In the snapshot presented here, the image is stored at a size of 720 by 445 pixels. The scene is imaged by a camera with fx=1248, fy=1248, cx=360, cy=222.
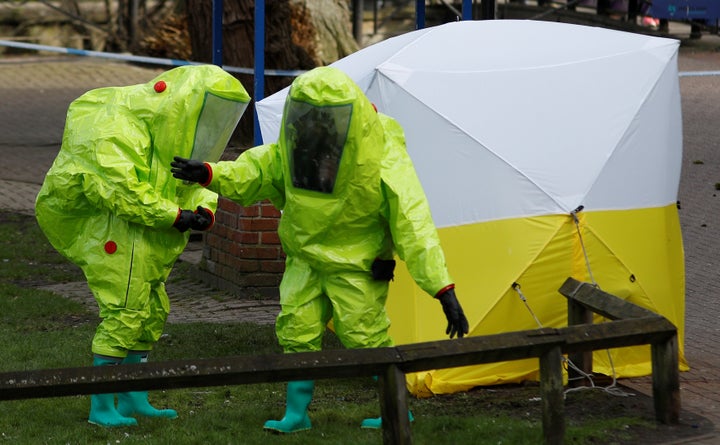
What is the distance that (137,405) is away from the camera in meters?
6.39

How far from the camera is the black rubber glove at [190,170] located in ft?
18.8

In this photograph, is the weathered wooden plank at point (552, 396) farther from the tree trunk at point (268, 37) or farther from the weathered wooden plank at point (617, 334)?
the tree trunk at point (268, 37)

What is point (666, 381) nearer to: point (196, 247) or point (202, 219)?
point (202, 219)

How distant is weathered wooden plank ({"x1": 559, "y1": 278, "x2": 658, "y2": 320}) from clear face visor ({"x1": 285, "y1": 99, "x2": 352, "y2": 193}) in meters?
1.59

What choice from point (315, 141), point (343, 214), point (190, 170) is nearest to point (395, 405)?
point (343, 214)

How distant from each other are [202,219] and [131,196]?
0.40 metres

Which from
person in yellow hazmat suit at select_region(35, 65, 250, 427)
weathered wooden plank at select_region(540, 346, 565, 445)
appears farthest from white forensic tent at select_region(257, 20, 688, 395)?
weathered wooden plank at select_region(540, 346, 565, 445)

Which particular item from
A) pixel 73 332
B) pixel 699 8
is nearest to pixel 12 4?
pixel 699 8

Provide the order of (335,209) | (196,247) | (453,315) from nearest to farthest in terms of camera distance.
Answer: (453,315)
(335,209)
(196,247)

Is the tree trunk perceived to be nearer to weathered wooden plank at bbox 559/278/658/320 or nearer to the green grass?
the green grass

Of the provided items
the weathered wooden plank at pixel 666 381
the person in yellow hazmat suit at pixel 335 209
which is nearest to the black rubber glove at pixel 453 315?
the person in yellow hazmat suit at pixel 335 209

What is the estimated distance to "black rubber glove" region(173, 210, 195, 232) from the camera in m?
6.09

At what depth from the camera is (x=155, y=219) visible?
19.8 feet

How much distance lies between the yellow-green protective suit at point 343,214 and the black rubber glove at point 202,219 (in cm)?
33
